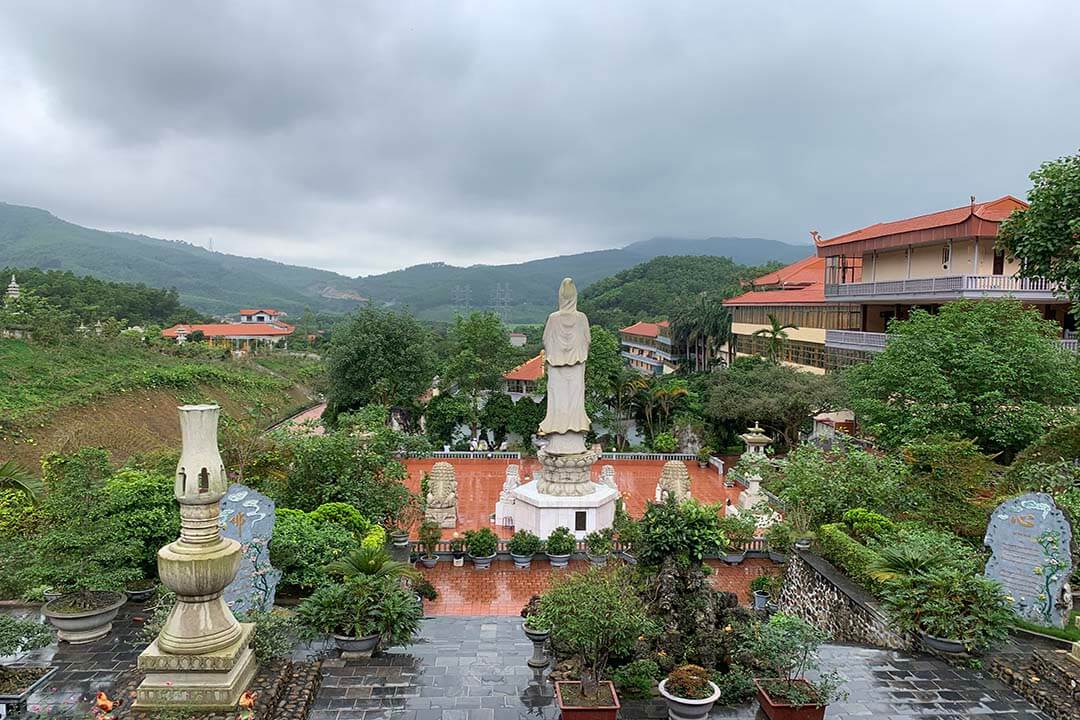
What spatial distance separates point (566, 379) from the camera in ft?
50.3

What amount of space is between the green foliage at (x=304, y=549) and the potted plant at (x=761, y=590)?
664cm

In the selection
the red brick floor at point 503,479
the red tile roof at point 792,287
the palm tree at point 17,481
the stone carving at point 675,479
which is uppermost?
the red tile roof at point 792,287

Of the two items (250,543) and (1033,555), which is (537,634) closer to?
(250,543)

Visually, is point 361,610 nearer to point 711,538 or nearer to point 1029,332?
point 711,538

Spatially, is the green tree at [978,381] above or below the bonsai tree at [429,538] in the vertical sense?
above

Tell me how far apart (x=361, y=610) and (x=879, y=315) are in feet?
77.3

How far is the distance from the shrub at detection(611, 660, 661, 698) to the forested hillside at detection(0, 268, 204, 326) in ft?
137

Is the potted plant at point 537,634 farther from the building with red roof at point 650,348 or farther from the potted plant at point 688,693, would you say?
the building with red roof at point 650,348

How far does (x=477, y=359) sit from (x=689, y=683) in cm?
2141

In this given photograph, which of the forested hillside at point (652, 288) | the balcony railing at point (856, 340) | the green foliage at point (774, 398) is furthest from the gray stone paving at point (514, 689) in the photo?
the forested hillside at point (652, 288)

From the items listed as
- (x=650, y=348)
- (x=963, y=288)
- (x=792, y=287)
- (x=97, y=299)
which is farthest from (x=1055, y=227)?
(x=97, y=299)

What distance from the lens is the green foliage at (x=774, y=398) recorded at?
22.0 metres

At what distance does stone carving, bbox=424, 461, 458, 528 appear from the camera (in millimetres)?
15938

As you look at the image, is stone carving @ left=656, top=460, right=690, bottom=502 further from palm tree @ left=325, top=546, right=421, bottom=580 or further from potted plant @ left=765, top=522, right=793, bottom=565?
palm tree @ left=325, top=546, right=421, bottom=580
